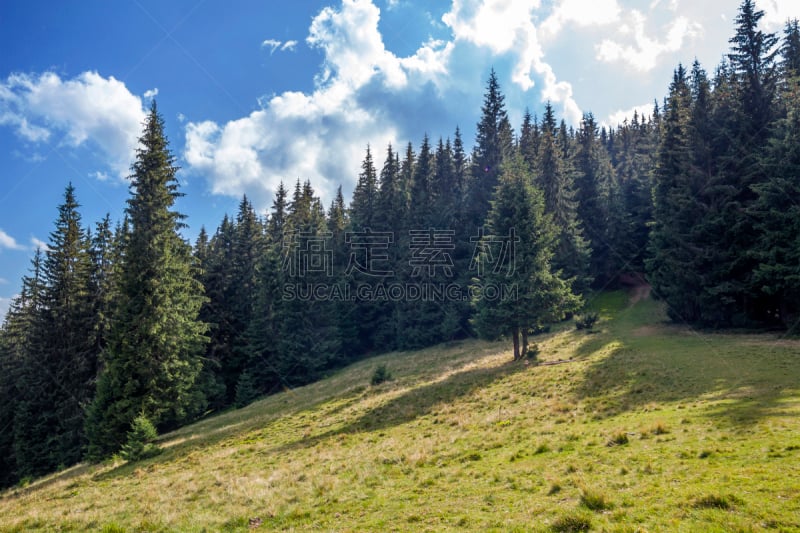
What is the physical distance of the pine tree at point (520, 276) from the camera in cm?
2677

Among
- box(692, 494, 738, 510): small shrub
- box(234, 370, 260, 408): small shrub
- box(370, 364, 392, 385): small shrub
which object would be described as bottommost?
box(234, 370, 260, 408): small shrub

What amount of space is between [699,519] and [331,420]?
58.6 feet

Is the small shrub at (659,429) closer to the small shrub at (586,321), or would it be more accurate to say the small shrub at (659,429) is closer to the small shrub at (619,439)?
the small shrub at (619,439)

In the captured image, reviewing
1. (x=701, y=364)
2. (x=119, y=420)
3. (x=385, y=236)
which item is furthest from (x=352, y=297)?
(x=701, y=364)

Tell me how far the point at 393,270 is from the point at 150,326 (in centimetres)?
2921

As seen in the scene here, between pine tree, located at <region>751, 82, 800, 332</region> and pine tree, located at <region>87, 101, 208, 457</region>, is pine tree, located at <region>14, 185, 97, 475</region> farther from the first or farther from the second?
pine tree, located at <region>751, 82, 800, 332</region>

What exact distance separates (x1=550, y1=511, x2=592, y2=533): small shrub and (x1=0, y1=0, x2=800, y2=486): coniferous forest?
67.0 ft

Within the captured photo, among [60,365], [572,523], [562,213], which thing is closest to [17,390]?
[60,365]

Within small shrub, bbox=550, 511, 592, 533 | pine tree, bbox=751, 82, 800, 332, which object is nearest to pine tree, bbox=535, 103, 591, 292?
pine tree, bbox=751, 82, 800, 332

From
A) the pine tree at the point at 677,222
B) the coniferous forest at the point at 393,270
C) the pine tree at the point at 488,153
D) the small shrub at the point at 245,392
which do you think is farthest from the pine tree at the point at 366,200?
the pine tree at the point at 677,222

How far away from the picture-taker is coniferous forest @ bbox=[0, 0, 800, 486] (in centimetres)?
2747

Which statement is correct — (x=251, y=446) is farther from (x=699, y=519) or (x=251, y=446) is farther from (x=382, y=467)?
(x=699, y=519)

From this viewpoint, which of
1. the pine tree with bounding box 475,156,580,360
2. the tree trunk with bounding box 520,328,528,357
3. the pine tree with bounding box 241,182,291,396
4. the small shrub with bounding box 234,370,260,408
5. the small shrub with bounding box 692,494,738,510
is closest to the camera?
the small shrub with bounding box 692,494,738,510

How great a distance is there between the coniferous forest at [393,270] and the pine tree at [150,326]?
5.2 inches
